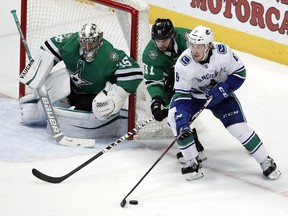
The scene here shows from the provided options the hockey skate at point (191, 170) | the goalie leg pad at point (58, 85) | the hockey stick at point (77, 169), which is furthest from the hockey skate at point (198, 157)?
the goalie leg pad at point (58, 85)

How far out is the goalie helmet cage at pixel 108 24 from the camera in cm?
671

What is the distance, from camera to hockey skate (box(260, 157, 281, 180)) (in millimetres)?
6094

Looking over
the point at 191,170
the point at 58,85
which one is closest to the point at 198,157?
the point at 191,170

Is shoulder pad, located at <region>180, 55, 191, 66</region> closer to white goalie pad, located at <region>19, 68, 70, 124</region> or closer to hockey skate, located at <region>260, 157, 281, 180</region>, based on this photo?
hockey skate, located at <region>260, 157, 281, 180</region>

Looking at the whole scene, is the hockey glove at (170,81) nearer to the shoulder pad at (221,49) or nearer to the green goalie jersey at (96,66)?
the green goalie jersey at (96,66)

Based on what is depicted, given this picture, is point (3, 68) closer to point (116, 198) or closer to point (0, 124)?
point (0, 124)

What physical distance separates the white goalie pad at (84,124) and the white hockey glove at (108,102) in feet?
0.26

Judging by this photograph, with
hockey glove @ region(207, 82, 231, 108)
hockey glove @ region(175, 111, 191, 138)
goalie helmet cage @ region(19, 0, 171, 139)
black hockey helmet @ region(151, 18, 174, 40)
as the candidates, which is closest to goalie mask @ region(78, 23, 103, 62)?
goalie helmet cage @ region(19, 0, 171, 139)

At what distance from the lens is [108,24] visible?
24.3 ft

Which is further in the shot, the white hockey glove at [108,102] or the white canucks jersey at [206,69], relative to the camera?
the white hockey glove at [108,102]

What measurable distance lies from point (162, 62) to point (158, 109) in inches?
13.2

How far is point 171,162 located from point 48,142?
81 cm

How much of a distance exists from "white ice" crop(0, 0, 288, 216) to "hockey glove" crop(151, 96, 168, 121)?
311 millimetres

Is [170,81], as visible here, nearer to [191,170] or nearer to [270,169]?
[191,170]
